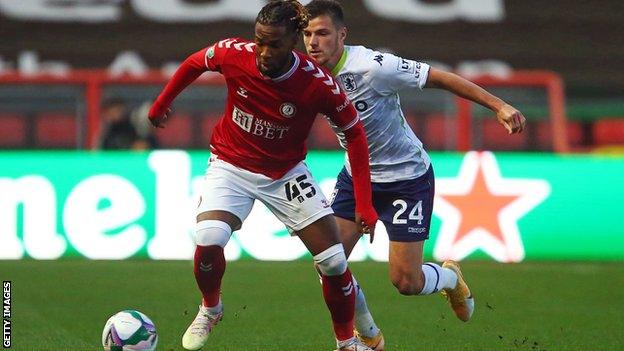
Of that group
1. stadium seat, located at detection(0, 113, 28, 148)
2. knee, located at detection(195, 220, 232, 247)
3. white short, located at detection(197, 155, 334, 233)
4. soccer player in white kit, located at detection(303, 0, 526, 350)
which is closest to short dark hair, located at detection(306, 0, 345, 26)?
soccer player in white kit, located at detection(303, 0, 526, 350)

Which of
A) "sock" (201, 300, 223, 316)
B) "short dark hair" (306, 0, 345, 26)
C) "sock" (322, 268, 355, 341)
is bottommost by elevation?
"sock" (201, 300, 223, 316)

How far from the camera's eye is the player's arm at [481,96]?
308 inches

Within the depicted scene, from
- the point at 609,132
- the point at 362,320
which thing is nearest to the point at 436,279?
the point at 362,320

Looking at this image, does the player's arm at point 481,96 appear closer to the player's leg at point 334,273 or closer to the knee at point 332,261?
the player's leg at point 334,273

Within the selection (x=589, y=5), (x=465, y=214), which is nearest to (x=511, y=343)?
(x=465, y=214)

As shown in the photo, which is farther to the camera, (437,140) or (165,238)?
(437,140)

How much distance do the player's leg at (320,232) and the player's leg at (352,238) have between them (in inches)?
14.6

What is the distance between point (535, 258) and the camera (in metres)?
14.8

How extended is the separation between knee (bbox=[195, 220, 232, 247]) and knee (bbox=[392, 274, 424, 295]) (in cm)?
140

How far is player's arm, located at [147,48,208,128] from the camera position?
798 cm

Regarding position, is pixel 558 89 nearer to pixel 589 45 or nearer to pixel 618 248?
pixel 589 45

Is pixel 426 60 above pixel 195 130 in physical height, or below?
above

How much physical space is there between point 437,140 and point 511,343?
9.27 meters

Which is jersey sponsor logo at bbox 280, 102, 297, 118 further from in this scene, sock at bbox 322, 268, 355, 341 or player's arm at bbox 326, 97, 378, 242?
sock at bbox 322, 268, 355, 341
